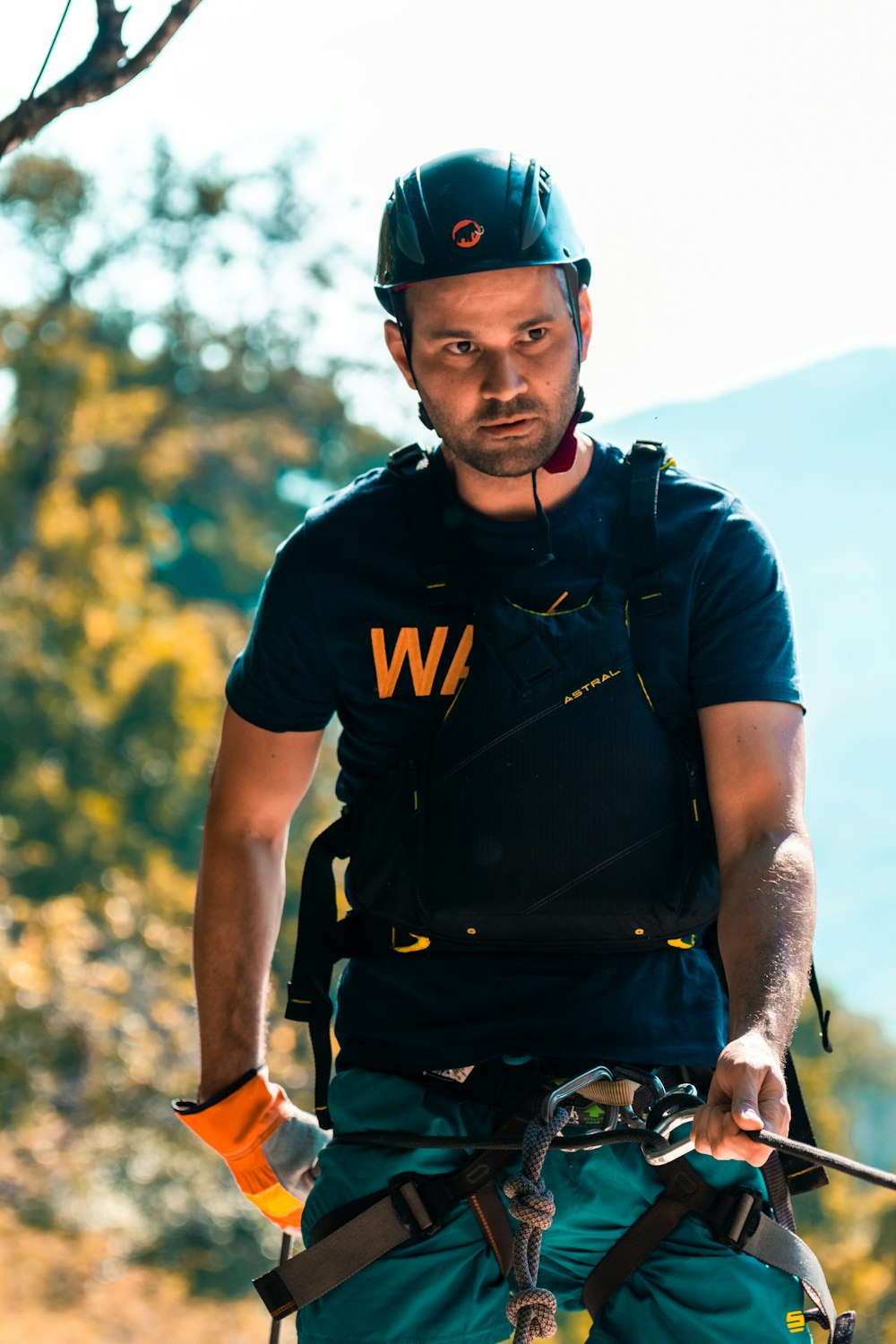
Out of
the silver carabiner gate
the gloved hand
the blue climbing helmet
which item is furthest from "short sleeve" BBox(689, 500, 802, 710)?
the gloved hand

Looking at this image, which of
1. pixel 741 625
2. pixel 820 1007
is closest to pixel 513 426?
pixel 741 625

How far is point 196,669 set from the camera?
29297mm

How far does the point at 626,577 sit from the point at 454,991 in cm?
66

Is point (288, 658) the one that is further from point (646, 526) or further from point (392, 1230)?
point (392, 1230)

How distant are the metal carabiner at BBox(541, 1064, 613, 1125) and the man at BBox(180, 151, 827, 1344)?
14 centimetres

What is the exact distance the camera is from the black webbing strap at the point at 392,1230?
6.82 ft

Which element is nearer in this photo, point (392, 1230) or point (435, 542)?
point (392, 1230)

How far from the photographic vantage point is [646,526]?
7.30 ft

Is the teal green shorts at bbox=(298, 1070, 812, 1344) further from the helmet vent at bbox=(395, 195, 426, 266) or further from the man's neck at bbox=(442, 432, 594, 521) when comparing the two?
the helmet vent at bbox=(395, 195, 426, 266)

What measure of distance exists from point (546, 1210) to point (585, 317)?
1.40 meters

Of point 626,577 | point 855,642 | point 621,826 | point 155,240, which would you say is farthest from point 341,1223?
point 855,642

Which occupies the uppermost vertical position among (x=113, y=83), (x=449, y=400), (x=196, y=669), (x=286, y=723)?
(x=113, y=83)

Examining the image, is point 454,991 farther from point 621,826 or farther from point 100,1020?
point 100,1020

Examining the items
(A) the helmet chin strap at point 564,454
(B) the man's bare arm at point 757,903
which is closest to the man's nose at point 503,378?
(A) the helmet chin strap at point 564,454
